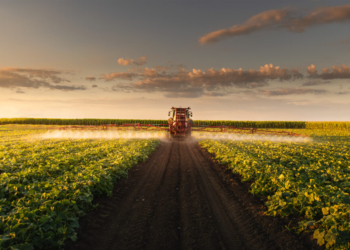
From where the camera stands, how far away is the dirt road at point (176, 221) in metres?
5.12

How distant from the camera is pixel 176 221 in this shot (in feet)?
19.8

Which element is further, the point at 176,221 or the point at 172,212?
the point at 172,212

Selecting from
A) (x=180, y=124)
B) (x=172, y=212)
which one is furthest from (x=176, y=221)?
(x=180, y=124)

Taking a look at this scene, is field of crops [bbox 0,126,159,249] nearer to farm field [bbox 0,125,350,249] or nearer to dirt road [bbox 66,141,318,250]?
farm field [bbox 0,125,350,249]

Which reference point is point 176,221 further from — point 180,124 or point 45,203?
point 180,124

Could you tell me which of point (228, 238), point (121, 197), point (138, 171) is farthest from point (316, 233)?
point (138, 171)

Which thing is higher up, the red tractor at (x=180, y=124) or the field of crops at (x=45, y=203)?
the red tractor at (x=180, y=124)

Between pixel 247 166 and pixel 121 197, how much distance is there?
19.7ft

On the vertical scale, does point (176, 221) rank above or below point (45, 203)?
below

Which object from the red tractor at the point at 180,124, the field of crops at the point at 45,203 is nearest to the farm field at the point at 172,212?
the field of crops at the point at 45,203

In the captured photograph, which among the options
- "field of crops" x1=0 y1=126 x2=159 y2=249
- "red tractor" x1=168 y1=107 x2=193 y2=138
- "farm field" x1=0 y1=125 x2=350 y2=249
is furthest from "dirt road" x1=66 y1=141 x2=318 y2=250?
"red tractor" x1=168 y1=107 x2=193 y2=138

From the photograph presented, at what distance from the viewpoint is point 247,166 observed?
404 inches

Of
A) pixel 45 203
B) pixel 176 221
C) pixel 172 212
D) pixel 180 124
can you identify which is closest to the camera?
pixel 45 203

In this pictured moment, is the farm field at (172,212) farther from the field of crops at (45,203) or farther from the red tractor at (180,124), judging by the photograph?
the red tractor at (180,124)
